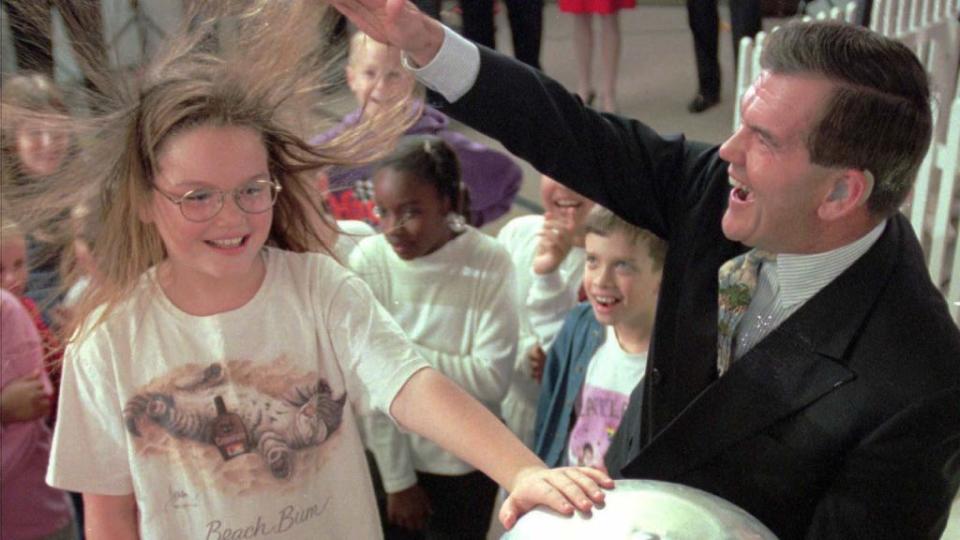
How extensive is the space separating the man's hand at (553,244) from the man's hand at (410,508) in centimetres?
55

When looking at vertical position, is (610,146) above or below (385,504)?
above

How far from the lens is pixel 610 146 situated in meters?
1.59

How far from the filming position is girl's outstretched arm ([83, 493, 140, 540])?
1.45 meters

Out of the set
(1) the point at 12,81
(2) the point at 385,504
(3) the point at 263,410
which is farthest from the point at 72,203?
(2) the point at 385,504

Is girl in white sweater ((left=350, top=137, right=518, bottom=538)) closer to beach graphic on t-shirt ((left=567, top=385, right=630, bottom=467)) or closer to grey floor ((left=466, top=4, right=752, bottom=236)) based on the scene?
beach graphic on t-shirt ((left=567, top=385, right=630, bottom=467))

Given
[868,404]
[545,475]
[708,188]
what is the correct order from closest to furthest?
[545,475]
[868,404]
[708,188]

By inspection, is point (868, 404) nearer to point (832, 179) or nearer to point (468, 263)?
point (832, 179)

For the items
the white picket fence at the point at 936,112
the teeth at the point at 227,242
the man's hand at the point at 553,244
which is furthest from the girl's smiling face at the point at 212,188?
the white picket fence at the point at 936,112

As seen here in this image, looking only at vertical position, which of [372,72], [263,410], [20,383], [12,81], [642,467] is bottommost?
[20,383]

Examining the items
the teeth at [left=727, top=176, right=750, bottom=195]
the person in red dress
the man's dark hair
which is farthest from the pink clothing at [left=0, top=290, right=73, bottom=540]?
the person in red dress

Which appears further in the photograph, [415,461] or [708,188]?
[415,461]

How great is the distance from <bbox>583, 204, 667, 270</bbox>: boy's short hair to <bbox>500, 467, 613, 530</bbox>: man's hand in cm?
91

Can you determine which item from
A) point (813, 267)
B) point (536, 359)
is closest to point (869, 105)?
point (813, 267)

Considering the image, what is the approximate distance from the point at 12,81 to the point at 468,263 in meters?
1.04
